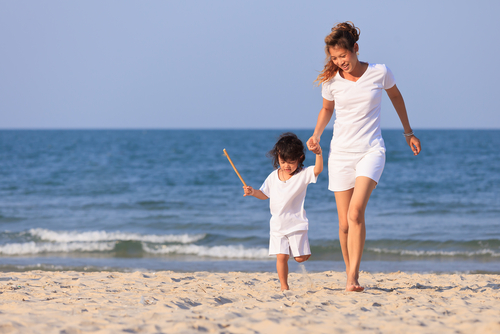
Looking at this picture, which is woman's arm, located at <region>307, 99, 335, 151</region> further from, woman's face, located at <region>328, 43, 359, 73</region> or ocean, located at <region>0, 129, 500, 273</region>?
ocean, located at <region>0, 129, 500, 273</region>

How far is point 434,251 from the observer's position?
7.40 meters

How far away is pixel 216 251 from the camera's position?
7625 millimetres

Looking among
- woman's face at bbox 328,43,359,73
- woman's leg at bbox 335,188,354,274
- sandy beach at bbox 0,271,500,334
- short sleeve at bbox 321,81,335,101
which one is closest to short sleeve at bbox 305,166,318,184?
woman's leg at bbox 335,188,354,274

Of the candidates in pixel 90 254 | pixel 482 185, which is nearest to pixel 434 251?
pixel 90 254

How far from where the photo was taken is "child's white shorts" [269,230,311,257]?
143 inches

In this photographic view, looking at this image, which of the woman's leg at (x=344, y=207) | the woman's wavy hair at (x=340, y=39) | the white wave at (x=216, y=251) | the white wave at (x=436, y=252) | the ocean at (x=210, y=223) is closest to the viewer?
the woman's wavy hair at (x=340, y=39)

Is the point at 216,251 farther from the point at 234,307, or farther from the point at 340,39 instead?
the point at 340,39

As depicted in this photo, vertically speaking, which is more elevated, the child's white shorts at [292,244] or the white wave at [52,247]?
the child's white shorts at [292,244]

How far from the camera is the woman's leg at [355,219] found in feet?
11.0

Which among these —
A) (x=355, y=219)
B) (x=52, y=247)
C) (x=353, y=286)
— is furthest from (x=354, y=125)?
(x=52, y=247)

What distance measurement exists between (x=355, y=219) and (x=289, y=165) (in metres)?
0.68

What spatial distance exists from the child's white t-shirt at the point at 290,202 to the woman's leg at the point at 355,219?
316mm

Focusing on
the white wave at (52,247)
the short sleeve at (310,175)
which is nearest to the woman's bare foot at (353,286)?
the short sleeve at (310,175)

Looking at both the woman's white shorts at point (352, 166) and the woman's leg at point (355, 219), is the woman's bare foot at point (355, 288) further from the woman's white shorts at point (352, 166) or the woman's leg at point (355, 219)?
the woman's white shorts at point (352, 166)
